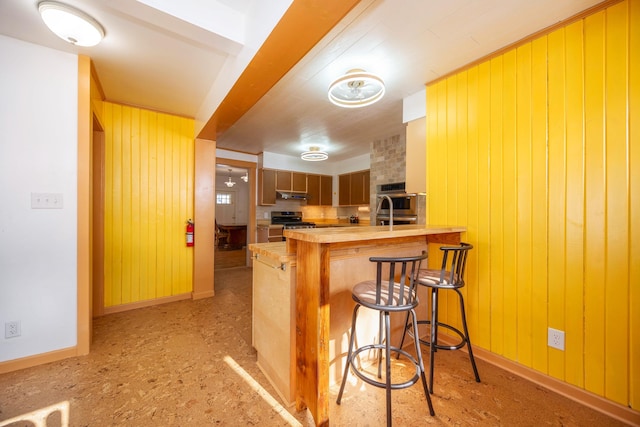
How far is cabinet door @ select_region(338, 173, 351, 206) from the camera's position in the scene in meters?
5.92

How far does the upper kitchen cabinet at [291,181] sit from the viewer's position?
564cm

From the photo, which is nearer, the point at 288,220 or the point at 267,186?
the point at 267,186

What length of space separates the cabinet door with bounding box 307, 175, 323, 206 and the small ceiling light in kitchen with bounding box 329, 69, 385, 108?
3.78 metres

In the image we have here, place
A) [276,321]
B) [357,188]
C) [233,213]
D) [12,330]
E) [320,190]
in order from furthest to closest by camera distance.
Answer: [233,213] → [320,190] → [357,188] → [12,330] → [276,321]

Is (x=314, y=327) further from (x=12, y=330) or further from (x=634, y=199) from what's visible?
(x=12, y=330)

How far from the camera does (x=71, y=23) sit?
1.64 metres

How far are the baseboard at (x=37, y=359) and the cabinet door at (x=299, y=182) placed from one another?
4399 mm

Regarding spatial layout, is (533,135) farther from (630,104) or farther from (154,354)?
(154,354)

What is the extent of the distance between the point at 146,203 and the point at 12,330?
5.55 ft

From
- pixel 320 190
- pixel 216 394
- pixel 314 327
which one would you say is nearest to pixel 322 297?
pixel 314 327

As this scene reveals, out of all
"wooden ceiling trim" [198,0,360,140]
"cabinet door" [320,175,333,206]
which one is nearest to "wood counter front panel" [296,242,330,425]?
"wooden ceiling trim" [198,0,360,140]

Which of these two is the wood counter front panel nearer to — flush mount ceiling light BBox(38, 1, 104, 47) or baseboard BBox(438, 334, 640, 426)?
baseboard BBox(438, 334, 640, 426)

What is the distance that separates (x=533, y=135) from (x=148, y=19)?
2.81 metres

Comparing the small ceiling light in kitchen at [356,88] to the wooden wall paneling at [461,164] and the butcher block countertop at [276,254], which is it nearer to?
the wooden wall paneling at [461,164]
